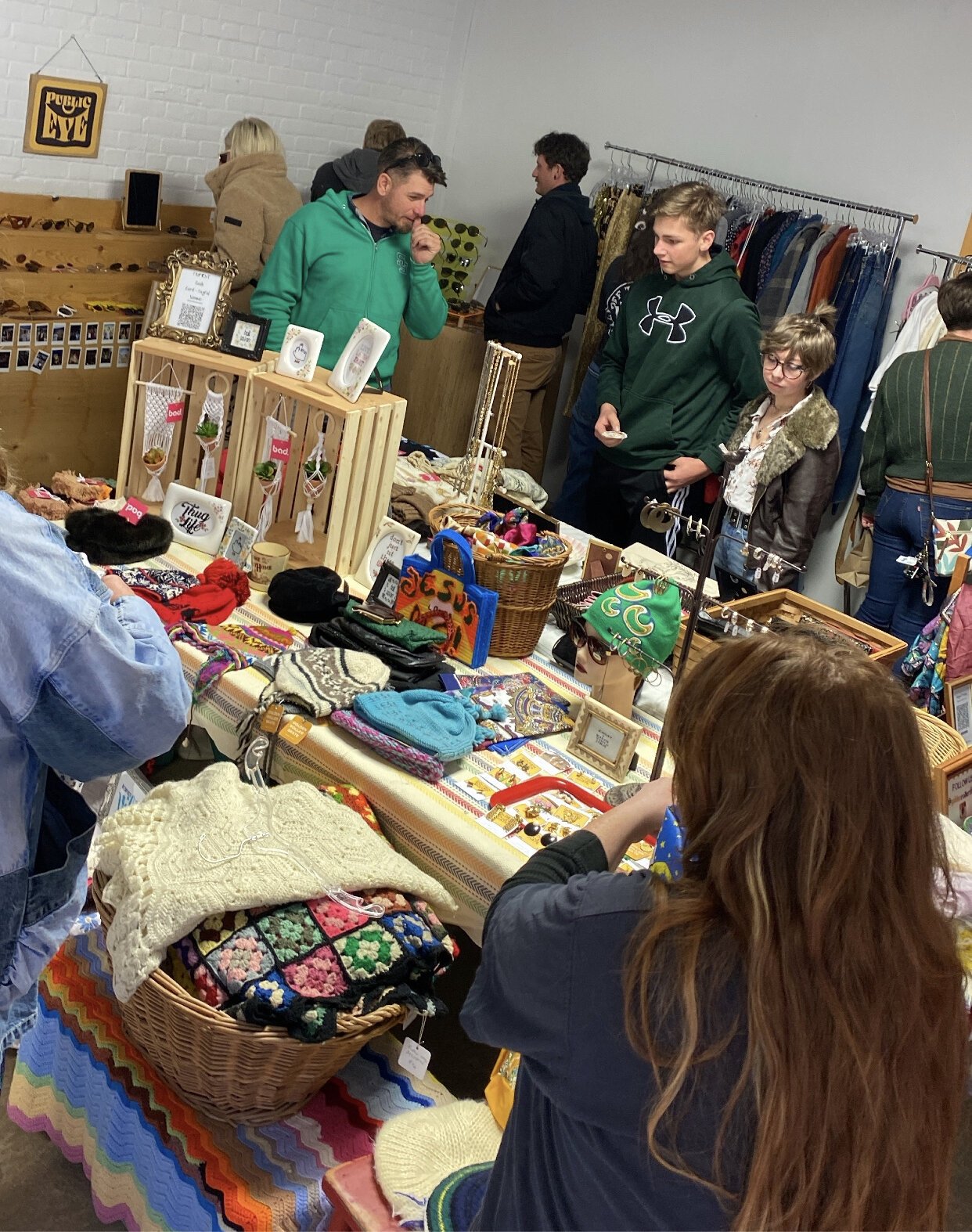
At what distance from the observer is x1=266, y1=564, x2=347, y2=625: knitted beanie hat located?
9.76 feet

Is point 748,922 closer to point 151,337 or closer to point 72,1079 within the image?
point 72,1079

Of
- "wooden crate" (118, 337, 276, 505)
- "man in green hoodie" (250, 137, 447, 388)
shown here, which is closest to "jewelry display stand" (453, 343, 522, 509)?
"man in green hoodie" (250, 137, 447, 388)

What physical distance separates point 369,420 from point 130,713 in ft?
5.56

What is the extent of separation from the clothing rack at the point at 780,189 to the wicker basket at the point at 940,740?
112 inches

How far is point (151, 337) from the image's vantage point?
343cm

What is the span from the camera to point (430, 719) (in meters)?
2.56

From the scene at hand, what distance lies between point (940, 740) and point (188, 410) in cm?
216

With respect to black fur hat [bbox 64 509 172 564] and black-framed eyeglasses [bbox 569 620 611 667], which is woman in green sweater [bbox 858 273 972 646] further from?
black fur hat [bbox 64 509 172 564]

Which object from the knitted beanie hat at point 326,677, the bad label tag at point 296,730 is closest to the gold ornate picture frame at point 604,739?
the knitted beanie hat at point 326,677

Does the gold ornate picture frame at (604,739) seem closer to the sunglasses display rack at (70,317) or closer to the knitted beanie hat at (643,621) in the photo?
the knitted beanie hat at (643,621)

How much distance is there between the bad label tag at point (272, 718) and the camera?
2553 mm

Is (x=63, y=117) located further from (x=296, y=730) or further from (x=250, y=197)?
(x=296, y=730)

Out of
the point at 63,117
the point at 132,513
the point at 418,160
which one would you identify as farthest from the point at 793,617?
the point at 63,117

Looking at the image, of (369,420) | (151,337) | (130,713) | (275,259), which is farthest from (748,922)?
(275,259)
